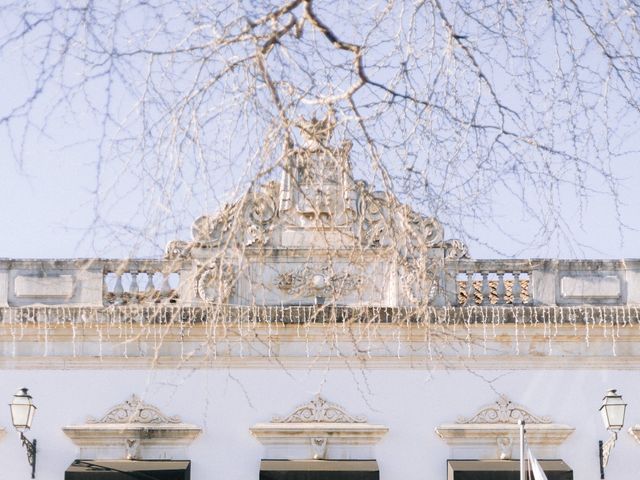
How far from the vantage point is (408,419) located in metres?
14.8

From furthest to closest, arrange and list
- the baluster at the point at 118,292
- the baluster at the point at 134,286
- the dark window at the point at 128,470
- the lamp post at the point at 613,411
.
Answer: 1. the baluster at the point at 118,292
2. the baluster at the point at 134,286
3. the dark window at the point at 128,470
4. the lamp post at the point at 613,411

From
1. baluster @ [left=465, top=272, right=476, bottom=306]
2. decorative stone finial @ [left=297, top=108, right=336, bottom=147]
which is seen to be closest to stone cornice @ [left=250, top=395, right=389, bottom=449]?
baluster @ [left=465, top=272, right=476, bottom=306]

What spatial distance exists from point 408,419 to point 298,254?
171 centimetres

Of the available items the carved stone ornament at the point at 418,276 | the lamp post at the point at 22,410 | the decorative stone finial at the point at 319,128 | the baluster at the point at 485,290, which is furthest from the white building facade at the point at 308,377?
the decorative stone finial at the point at 319,128

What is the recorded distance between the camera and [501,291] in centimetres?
1516

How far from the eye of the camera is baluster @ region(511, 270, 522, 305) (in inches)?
595

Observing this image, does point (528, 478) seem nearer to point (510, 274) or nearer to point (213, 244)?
point (510, 274)

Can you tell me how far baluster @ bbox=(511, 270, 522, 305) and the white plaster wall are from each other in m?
0.65

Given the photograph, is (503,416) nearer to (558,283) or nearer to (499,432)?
(499,432)

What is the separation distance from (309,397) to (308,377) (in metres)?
0.18

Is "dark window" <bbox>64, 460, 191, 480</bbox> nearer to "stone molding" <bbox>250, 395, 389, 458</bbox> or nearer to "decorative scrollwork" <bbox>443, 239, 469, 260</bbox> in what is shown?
"stone molding" <bbox>250, 395, 389, 458</bbox>

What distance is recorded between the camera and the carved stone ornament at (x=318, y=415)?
Result: 14.7 m

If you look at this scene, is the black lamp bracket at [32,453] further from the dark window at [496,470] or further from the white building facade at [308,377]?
the dark window at [496,470]

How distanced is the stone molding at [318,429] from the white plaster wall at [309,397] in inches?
3.0
